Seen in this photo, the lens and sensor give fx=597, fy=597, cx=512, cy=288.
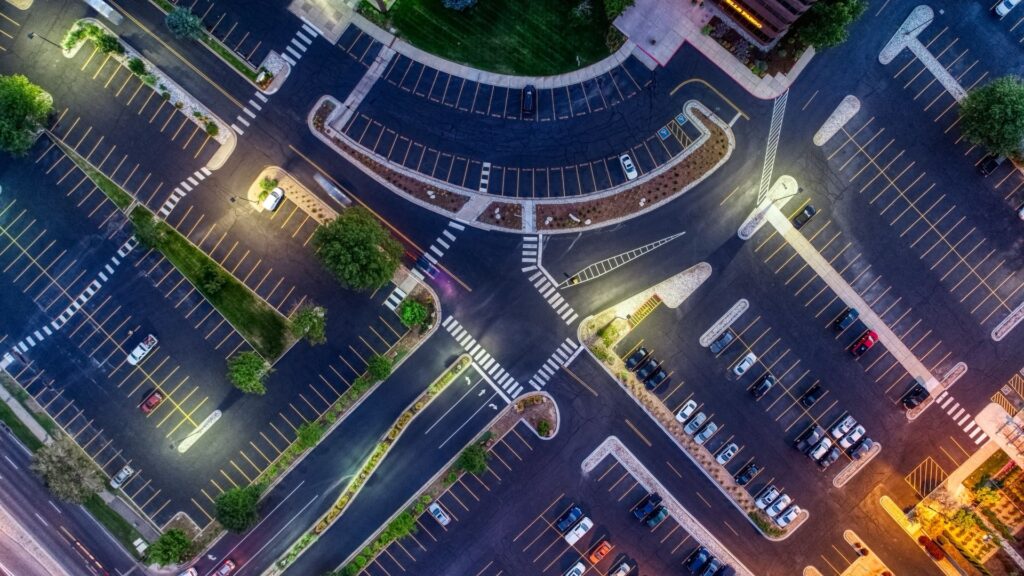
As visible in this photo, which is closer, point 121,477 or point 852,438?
point 121,477

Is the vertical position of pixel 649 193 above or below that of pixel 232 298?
below

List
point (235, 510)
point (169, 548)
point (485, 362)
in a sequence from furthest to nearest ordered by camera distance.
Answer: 1. point (485, 362)
2. point (169, 548)
3. point (235, 510)

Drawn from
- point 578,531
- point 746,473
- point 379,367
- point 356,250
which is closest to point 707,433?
point 746,473

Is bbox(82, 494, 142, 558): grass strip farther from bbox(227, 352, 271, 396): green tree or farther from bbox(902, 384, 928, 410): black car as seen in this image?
bbox(902, 384, 928, 410): black car

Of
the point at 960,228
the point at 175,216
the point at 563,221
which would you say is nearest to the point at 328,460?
the point at 175,216

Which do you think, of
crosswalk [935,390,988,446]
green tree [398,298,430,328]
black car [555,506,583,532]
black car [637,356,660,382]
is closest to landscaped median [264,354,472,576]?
green tree [398,298,430,328]

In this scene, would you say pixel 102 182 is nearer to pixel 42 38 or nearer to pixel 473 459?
pixel 42 38
